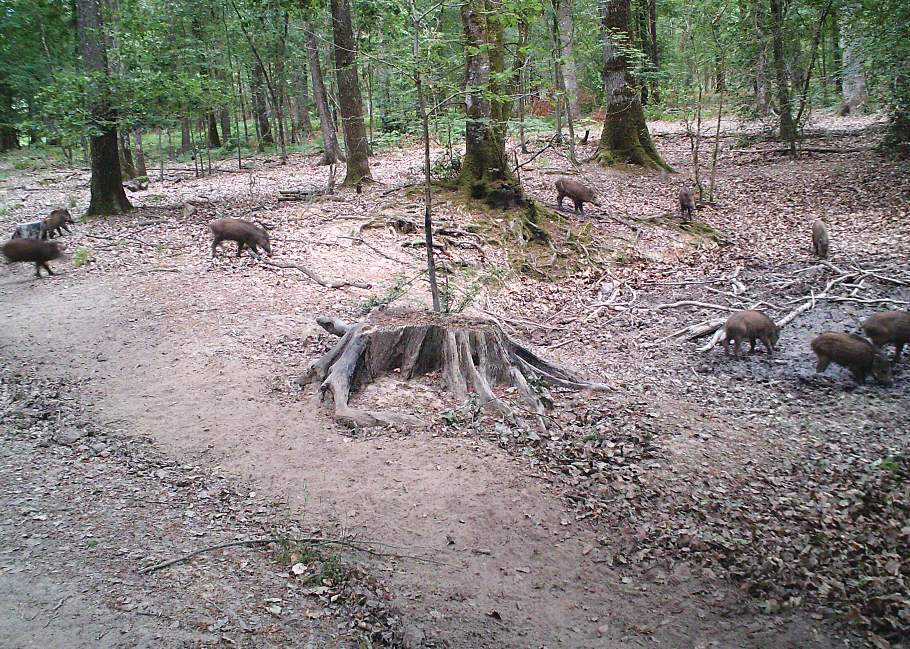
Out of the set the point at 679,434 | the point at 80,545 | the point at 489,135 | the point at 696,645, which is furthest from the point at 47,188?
the point at 696,645

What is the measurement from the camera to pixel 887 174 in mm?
14469

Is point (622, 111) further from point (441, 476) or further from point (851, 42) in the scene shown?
point (441, 476)

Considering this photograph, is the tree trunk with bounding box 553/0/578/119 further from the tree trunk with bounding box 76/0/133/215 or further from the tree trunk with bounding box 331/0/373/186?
the tree trunk with bounding box 76/0/133/215

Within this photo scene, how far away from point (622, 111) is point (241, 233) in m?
11.7

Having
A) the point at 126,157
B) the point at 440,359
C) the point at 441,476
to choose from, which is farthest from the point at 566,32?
the point at 441,476

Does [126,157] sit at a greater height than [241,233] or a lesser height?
greater

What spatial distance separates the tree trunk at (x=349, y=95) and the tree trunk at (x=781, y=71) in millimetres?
11602

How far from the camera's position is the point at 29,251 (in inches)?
393

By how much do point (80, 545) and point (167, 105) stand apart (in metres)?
12.1

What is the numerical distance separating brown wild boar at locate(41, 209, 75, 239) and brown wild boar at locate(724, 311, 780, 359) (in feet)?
41.6

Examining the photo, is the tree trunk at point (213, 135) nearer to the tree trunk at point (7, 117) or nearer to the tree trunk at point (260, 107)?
the tree trunk at point (260, 107)

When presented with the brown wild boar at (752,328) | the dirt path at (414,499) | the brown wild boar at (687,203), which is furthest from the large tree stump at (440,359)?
the brown wild boar at (687,203)

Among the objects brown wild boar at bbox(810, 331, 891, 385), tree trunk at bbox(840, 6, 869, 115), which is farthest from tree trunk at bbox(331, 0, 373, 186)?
tree trunk at bbox(840, 6, 869, 115)

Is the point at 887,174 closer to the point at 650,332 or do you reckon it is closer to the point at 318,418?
the point at 650,332
